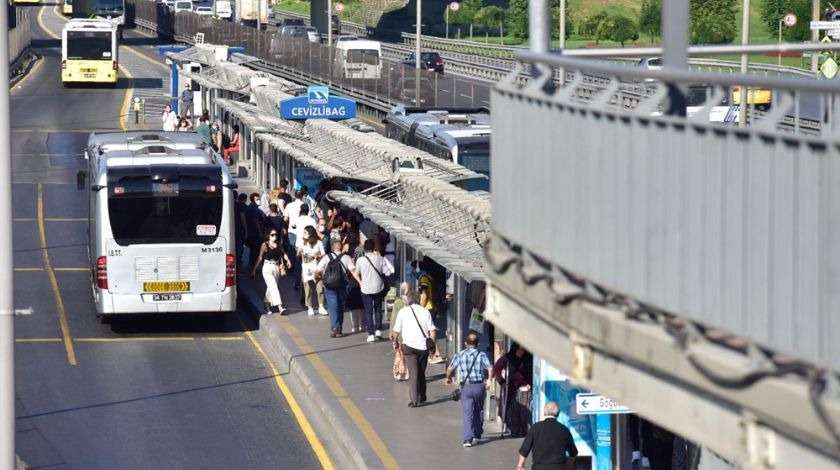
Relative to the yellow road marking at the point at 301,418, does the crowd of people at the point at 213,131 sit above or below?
above

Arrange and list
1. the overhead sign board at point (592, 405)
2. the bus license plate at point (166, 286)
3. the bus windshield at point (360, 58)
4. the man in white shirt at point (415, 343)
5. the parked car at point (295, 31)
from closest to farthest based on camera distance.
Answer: the overhead sign board at point (592, 405) → the man in white shirt at point (415, 343) → the bus license plate at point (166, 286) → the bus windshield at point (360, 58) → the parked car at point (295, 31)

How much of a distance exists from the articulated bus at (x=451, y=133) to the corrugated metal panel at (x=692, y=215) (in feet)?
60.9

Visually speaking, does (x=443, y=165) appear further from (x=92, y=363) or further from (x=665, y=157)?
(x=665, y=157)

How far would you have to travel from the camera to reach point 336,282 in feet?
79.2

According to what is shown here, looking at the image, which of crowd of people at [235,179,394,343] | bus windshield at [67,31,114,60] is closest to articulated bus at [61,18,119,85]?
bus windshield at [67,31,114,60]

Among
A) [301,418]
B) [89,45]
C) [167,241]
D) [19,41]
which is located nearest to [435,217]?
[301,418]

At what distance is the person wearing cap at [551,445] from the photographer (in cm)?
1506

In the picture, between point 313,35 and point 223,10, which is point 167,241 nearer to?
point 313,35

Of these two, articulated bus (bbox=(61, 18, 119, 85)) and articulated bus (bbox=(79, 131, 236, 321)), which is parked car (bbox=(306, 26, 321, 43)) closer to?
articulated bus (bbox=(61, 18, 119, 85))

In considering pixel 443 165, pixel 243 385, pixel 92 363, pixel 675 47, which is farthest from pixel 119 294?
pixel 675 47

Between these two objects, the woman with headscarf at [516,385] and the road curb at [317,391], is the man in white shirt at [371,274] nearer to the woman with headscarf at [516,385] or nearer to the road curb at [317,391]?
the road curb at [317,391]

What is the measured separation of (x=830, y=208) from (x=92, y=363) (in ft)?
61.7

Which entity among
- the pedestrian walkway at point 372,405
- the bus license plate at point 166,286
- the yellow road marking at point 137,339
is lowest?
the yellow road marking at point 137,339

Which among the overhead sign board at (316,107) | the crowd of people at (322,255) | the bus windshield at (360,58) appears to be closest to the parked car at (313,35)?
the bus windshield at (360,58)
